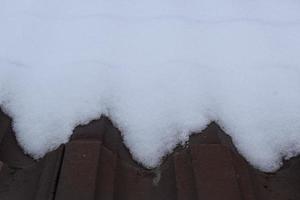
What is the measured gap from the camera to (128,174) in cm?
112

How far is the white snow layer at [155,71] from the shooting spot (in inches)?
48.1

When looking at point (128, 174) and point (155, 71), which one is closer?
point (128, 174)

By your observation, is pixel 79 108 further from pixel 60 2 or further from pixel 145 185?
pixel 60 2

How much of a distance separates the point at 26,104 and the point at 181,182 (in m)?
0.51

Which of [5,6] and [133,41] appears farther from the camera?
[5,6]

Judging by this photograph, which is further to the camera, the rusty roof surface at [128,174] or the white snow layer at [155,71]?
the white snow layer at [155,71]

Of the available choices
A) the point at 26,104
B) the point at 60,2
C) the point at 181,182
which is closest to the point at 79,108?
the point at 26,104

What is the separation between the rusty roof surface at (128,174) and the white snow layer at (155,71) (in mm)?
41

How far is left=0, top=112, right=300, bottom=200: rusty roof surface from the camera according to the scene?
1016 millimetres

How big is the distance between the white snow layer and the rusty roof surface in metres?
0.04

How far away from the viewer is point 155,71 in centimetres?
138

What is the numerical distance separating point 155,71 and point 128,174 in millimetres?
375

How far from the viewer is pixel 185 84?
52.4 inches

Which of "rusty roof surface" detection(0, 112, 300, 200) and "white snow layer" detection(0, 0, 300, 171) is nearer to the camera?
"rusty roof surface" detection(0, 112, 300, 200)
